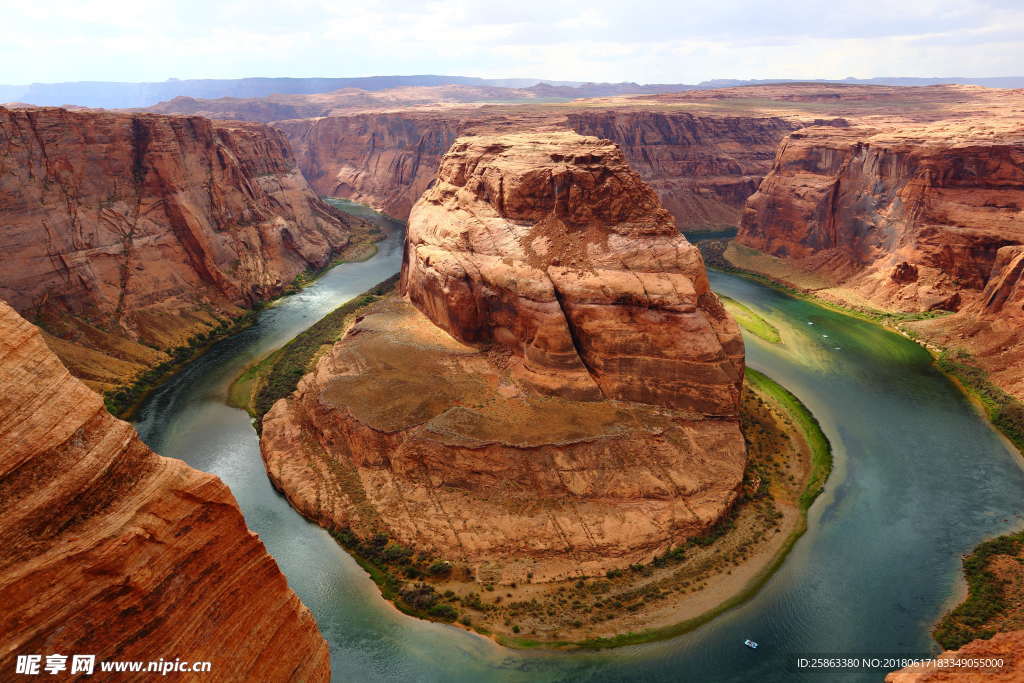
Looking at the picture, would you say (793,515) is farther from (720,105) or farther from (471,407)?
(720,105)

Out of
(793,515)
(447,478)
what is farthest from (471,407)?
(793,515)

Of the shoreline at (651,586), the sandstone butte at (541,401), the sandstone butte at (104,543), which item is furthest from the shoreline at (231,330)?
the sandstone butte at (104,543)

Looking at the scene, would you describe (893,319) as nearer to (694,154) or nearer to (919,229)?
(919,229)

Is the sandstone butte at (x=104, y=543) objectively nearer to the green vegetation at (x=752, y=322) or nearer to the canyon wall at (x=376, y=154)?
the green vegetation at (x=752, y=322)

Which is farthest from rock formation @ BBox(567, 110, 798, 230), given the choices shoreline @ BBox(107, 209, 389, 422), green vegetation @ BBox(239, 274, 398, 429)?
green vegetation @ BBox(239, 274, 398, 429)

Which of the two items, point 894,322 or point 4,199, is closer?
point 4,199

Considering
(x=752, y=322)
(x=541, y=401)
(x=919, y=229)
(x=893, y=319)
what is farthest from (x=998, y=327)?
(x=541, y=401)

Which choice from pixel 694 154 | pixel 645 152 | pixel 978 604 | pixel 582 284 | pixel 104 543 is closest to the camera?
pixel 104 543
